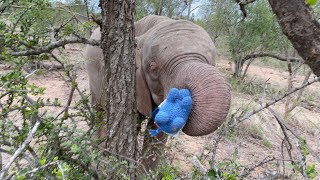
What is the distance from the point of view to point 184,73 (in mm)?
2508

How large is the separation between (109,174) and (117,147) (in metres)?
0.30

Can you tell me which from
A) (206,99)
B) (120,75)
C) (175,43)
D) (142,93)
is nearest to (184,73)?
(206,99)

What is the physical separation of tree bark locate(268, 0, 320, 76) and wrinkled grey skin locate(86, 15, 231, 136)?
0.50 meters

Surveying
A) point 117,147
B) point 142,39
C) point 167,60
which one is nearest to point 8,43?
point 117,147

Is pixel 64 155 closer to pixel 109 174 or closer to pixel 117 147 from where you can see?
pixel 109 174

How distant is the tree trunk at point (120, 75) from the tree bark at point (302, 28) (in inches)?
29.6

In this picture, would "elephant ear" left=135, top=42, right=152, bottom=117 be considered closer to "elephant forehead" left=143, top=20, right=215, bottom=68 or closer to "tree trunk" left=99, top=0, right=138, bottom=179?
"elephant forehead" left=143, top=20, right=215, bottom=68

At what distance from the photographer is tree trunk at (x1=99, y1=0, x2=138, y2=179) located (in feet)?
6.34

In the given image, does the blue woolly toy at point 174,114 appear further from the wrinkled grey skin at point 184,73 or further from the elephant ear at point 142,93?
the elephant ear at point 142,93

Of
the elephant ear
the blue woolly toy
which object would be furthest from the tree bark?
the elephant ear

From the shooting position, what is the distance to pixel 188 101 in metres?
2.22

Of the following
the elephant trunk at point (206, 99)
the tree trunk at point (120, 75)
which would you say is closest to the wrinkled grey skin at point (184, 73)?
the elephant trunk at point (206, 99)

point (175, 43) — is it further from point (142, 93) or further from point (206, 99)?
point (206, 99)

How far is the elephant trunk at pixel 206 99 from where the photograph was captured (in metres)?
2.18
